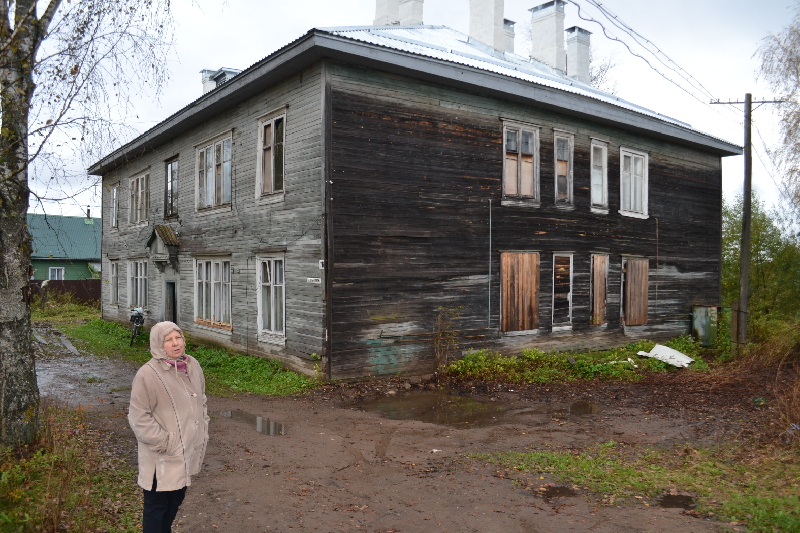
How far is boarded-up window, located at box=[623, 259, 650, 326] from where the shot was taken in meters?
17.9

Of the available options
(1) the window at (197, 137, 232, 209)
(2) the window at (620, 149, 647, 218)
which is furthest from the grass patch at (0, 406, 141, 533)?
(2) the window at (620, 149, 647, 218)

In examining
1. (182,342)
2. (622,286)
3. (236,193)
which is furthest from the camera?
(622,286)

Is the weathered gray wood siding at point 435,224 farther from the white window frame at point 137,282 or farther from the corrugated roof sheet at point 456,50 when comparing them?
the white window frame at point 137,282

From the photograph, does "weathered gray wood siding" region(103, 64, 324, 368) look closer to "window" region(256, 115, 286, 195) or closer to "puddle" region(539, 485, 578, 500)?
"window" region(256, 115, 286, 195)

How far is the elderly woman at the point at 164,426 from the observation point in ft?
13.5

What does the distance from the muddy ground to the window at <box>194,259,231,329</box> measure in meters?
2.65

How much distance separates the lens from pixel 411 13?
1819 centimetres

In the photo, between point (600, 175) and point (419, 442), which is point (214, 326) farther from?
point (600, 175)

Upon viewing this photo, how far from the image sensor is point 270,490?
642 cm

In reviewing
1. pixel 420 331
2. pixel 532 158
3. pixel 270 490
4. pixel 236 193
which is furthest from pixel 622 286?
pixel 270 490

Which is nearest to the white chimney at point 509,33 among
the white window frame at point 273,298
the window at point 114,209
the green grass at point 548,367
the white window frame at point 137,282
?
the green grass at point 548,367

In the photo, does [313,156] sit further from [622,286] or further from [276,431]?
[622,286]

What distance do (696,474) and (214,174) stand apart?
1393cm

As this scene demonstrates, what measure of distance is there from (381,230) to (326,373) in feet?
10.3
